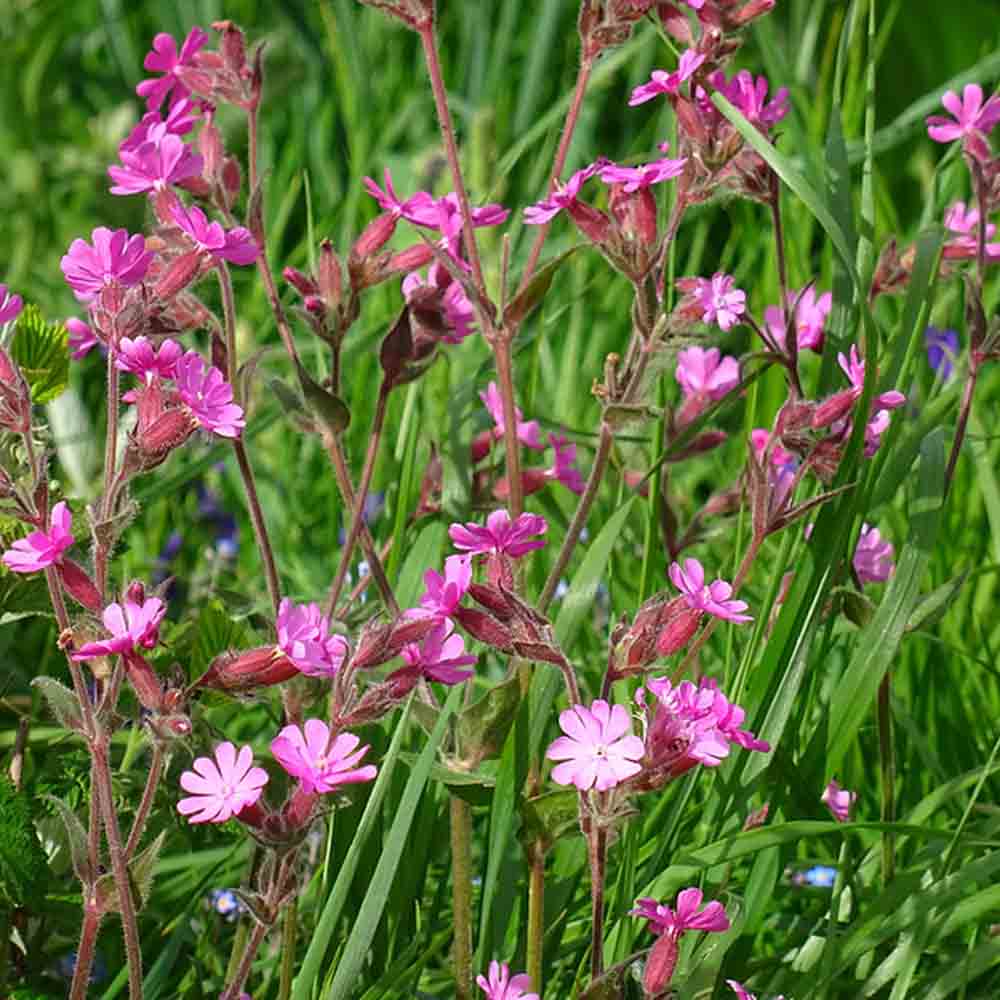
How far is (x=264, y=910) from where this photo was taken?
50.5 inches

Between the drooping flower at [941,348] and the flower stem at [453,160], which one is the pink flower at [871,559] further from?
the drooping flower at [941,348]

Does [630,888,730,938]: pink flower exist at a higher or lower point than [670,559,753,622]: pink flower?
lower

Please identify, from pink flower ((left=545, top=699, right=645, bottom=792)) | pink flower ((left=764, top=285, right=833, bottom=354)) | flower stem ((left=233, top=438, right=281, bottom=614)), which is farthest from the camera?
pink flower ((left=764, top=285, right=833, bottom=354))

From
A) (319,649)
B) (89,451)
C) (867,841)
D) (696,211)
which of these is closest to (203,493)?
(89,451)

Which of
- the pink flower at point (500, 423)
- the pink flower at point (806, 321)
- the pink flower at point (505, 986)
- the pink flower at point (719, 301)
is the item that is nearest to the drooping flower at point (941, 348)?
the pink flower at point (806, 321)

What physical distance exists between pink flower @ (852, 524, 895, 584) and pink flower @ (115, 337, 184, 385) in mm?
787

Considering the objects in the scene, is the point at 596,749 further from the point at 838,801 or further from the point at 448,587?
the point at 838,801

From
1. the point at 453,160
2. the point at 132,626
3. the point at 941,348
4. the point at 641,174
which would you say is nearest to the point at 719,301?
the point at 641,174

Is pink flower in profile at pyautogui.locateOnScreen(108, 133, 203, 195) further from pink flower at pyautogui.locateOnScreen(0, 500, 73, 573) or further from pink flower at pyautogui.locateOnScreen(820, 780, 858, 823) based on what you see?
pink flower at pyautogui.locateOnScreen(820, 780, 858, 823)

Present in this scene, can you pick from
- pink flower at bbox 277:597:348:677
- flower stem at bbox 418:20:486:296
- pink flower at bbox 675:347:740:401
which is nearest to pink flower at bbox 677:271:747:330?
flower stem at bbox 418:20:486:296

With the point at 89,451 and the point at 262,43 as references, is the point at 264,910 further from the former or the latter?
the point at 89,451

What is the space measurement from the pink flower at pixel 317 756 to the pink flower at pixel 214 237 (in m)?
0.40

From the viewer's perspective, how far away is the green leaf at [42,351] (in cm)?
158

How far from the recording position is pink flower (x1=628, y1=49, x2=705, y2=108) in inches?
57.2
